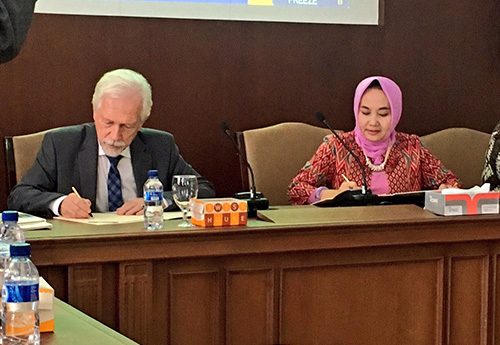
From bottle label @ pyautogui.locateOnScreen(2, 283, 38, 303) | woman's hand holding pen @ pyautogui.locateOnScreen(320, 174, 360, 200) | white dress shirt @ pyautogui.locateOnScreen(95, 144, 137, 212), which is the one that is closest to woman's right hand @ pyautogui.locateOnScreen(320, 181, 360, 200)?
woman's hand holding pen @ pyautogui.locateOnScreen(320, 174, 360, 200)

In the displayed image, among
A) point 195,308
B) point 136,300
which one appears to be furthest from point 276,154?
point 136,300

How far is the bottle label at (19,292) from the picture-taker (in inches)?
50.2

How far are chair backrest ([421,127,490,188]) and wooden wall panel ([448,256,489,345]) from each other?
4.33 ft

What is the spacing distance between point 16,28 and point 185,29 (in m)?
2.63

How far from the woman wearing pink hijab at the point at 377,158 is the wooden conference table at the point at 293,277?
71 centimetres

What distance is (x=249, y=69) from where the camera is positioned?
155 inches

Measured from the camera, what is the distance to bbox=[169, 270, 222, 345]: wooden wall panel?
2.23 metres

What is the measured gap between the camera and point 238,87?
3947 mm

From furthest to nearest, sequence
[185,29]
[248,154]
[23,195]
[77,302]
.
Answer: [185,29], [248,154], [23,195], [77,302]

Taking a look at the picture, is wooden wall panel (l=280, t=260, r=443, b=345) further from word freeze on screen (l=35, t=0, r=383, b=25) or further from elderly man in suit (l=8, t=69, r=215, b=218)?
word freeze on screen (l=35, t=0, r=383, b=25)

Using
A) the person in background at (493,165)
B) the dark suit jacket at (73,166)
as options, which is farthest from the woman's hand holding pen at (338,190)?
the person in background at (493,165)

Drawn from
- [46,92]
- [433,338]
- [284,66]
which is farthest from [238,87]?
[433,338]

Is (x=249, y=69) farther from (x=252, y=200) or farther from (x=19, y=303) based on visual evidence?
(x=19, y=303)

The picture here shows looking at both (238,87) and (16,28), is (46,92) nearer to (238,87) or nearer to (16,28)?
(238,87)
